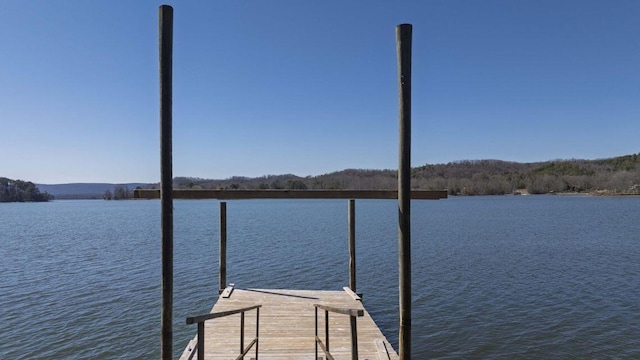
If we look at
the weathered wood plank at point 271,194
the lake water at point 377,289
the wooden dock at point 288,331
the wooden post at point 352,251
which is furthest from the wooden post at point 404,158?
the wooden post at point 352,251

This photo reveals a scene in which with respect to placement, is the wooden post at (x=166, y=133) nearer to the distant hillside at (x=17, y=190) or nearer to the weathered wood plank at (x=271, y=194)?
the weathered wood plank at (x=271, y=194)

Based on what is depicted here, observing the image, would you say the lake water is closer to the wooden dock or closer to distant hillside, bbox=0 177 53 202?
the wooden dock

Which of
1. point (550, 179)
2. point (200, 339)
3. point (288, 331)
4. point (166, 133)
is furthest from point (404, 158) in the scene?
point (550, 179)

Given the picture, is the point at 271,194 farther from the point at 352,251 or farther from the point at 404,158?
the point at 352,251

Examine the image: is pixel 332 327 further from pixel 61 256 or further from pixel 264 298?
pixel 61 256

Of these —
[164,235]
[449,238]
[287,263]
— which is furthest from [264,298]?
[449,238]

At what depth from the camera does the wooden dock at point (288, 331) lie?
5.35m

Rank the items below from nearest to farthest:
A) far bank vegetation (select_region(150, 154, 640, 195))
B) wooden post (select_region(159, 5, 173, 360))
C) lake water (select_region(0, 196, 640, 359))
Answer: wooden post (select_region(159, 5, 173, 360))
lake water (select_region(0, 196, 640, 359))
far bank vegetation (select_region(150, 154, 640, 195))

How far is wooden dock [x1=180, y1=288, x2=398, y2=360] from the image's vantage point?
535 centimetres

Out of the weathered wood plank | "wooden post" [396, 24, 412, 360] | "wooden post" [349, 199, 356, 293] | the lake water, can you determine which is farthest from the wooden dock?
the weathered wood plank

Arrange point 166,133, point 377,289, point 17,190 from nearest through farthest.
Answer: point 166,133 < point 377,289 < point 17,190

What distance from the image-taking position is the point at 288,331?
6250 mm

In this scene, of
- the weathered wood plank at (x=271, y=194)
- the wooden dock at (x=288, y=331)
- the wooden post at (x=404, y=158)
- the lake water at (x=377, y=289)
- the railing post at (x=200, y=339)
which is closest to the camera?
the railing post at (x=200, y=339)

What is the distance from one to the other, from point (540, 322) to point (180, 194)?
869 centimetres
